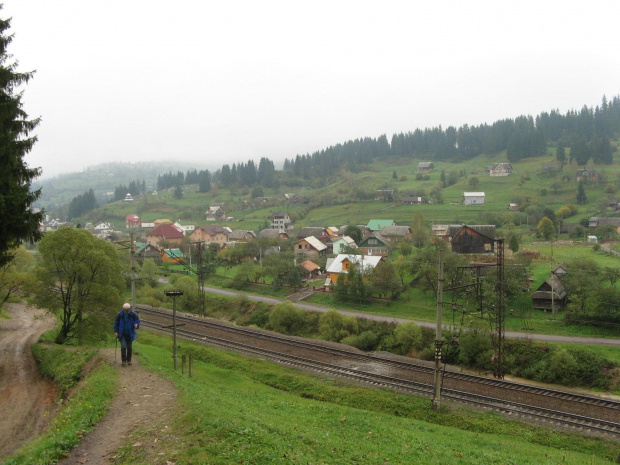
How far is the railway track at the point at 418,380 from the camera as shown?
18.6 metres

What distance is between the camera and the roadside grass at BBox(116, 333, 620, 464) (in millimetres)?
8070

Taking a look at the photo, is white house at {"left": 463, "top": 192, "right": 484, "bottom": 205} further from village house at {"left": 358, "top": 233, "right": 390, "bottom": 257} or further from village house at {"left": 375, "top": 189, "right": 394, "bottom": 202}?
village house at {"left": 358, "top": 233, "right": 390, "bottom": 257}

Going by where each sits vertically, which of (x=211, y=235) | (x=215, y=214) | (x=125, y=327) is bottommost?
(x=211, y=235)

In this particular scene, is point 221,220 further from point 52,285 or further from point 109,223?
point 52,285

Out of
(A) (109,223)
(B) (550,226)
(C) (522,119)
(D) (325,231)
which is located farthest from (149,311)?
(C) (522,119)

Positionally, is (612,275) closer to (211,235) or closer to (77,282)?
(77,282)

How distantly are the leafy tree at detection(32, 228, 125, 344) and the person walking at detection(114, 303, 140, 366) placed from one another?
6651 millimetres

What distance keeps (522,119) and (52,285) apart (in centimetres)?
13785

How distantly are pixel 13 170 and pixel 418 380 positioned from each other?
749 inches

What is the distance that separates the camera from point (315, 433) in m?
10.3

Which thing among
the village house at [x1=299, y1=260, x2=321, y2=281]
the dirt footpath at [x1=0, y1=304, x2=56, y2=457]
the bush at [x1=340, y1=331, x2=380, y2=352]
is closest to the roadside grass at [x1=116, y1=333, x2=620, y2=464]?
the dirt footpath at [x1=0, y1=304, x2=56, y2=457]

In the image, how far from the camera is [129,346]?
550 inches

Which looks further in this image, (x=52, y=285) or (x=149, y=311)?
(x=149, y=311)

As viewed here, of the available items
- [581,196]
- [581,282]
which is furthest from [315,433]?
[581,196]
